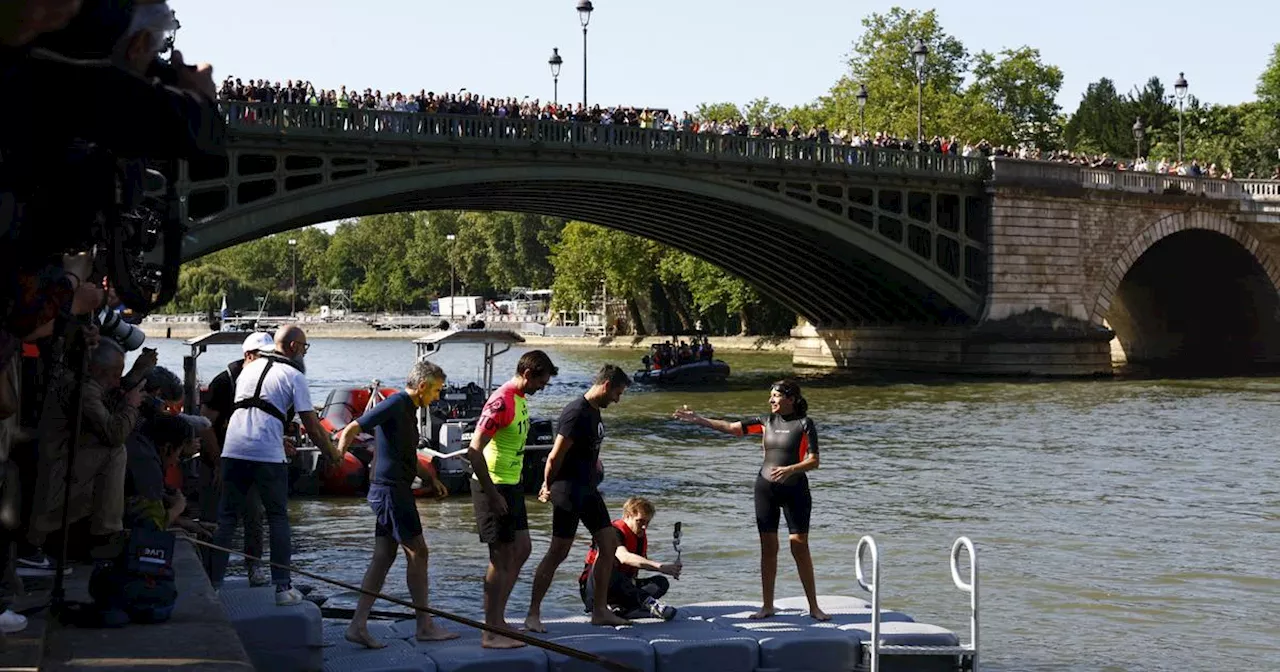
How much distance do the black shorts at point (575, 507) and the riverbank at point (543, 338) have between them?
2619 inches

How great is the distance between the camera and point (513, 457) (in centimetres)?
1012

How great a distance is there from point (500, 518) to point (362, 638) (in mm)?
1046

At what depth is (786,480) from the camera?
36.8 ft

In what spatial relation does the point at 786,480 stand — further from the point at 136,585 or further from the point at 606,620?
the point at 136,585

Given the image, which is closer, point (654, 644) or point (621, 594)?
point (654, 644)

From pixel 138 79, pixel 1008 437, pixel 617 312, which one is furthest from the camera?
pixel 617 312

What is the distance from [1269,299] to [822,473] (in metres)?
37.8

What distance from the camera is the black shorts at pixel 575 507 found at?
10.4 meters

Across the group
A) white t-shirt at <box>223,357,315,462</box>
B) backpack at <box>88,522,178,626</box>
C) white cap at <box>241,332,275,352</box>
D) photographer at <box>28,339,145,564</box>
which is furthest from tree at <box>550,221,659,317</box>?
backpack at <box>88,522,178,626</box>

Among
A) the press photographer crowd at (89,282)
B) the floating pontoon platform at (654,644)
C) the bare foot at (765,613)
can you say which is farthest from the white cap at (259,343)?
the bare foot at (765,613)

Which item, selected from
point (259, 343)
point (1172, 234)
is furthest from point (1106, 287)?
point (259, 343)

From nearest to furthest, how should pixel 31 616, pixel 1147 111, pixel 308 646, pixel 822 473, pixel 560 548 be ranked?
pixel 31 616 → pixel 308 646 → pixel 560 548 → pixel 822 473 → pixel 1147 111

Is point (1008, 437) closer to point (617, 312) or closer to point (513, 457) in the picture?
point (513, 457)

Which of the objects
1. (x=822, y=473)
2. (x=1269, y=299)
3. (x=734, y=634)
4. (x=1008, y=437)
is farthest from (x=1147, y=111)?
(x=734, y=634)
